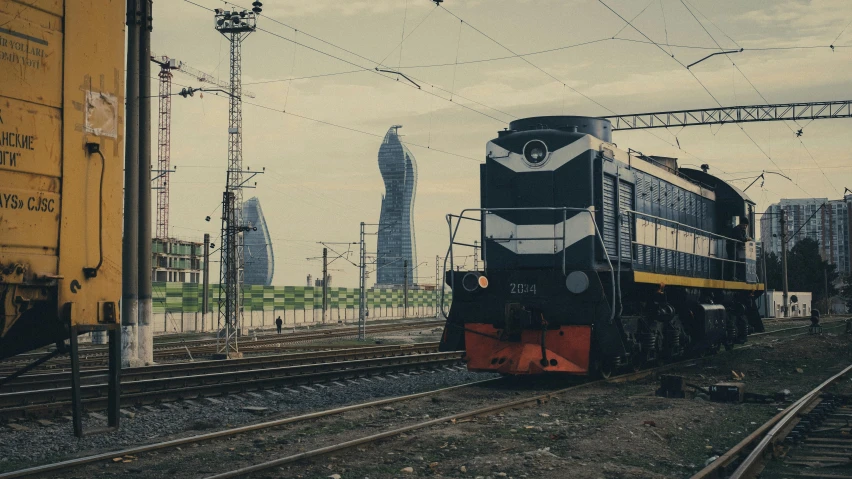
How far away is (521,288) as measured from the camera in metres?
13.0

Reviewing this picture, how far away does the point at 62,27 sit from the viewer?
638 centimetres

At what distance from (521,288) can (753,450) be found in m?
5.56

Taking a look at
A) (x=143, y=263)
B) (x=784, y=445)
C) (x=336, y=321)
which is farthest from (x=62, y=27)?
(x=336, y=321)

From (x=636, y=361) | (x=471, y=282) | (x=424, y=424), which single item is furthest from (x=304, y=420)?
(x=636, y=361)

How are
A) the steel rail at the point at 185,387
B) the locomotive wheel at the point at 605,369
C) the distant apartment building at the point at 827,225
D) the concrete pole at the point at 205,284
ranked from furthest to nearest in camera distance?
the distant apartment building at the point at 827,225
the concrete pole at the point at 205,284
the locomotive wheel at the point at 605,369
the steel rail at the point at 185,387

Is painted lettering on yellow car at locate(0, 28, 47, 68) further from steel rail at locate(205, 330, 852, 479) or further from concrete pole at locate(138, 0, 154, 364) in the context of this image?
concrete pole at locate(138, 0, 154, 364)

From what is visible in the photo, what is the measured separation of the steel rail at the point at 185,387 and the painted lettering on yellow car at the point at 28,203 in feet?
17.3

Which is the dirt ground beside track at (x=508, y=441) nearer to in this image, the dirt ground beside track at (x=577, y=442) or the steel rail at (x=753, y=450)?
the dirt ground beside track at (x=577, y=442)

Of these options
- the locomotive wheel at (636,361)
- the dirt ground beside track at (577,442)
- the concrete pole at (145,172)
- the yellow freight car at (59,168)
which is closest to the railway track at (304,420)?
the dirt ground beside track at (577,442)

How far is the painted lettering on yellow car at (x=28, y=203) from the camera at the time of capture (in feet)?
19.3

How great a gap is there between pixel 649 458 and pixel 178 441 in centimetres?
483

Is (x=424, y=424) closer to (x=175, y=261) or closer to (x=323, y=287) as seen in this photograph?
(x=323, y=287)

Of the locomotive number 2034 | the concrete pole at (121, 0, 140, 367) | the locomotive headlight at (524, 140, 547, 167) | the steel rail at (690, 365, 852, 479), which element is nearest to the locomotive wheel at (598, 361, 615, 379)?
the locomotive number 2034

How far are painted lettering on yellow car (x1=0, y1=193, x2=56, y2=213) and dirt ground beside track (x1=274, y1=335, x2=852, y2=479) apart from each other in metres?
2.91
